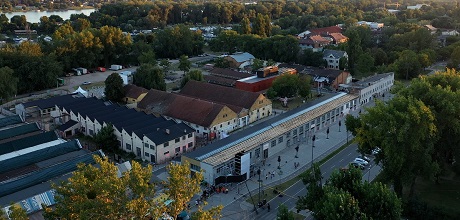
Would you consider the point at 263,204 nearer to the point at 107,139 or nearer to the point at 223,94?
the point at 107,139

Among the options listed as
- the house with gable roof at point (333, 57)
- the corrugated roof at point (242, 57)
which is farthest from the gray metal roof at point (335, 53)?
the corrugated roof at point (242, 57)

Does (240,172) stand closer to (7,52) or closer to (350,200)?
(350,200)

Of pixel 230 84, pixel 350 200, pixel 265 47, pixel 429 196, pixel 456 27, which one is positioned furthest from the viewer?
pixel 456 27

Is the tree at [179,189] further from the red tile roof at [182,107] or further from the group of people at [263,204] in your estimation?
the red tile roof at [182,107]

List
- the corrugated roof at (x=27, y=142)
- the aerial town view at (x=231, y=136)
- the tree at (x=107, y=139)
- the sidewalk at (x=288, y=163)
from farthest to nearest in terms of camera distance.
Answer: the tree at (x=107, y=139) → the corrugated roof at (x=27, y=142) → the sidewalk at (x=288, y=163) → the aerial town view at (x=231, y=136)

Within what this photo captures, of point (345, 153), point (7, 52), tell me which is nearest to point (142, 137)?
point (345, 153)

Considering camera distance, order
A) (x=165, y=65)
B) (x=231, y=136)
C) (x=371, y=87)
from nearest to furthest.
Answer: (x=231, y=136)
(x=371, y=87)
(x=165, y=65)

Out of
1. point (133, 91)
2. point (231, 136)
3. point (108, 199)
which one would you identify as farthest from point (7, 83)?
point (108, 199)
